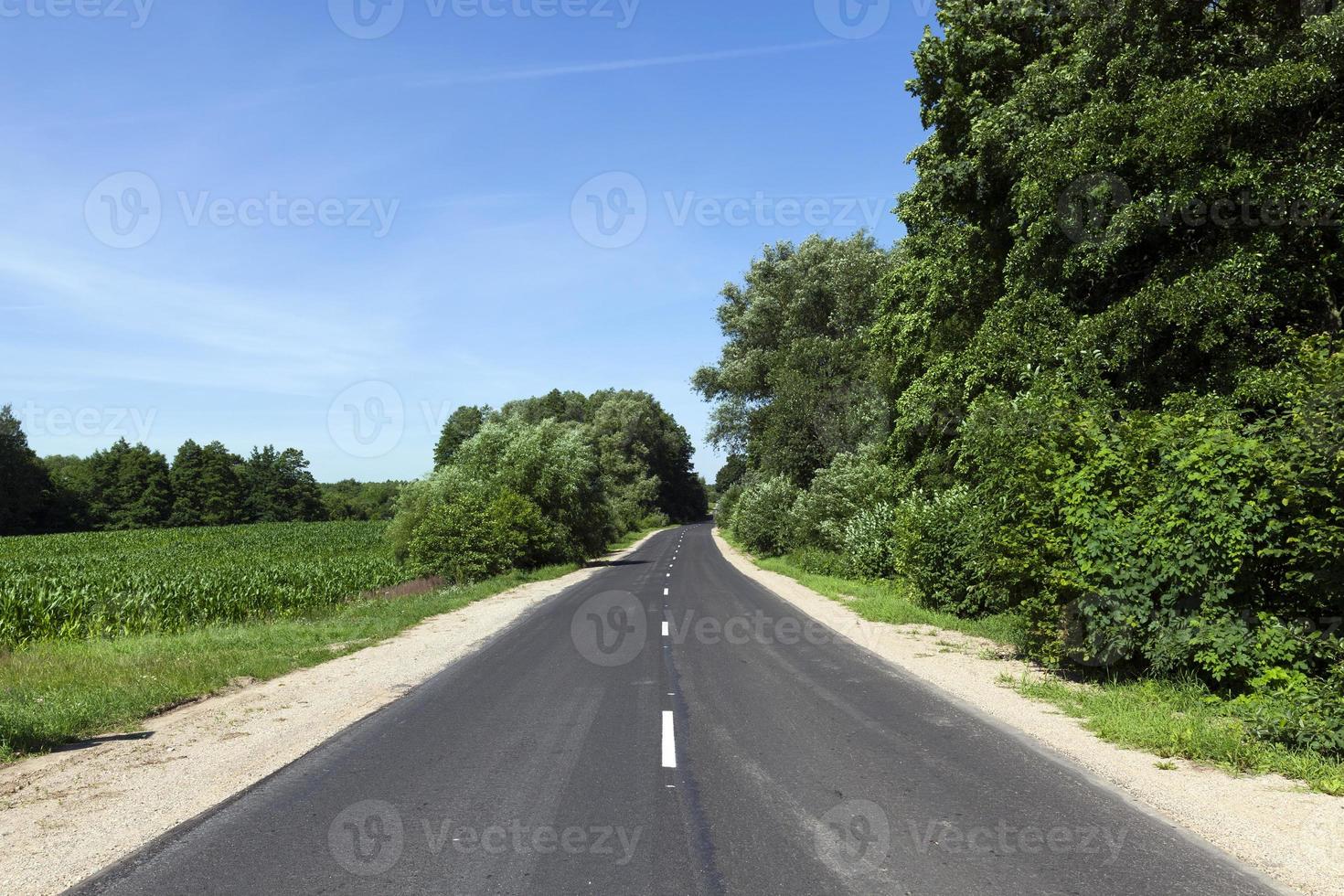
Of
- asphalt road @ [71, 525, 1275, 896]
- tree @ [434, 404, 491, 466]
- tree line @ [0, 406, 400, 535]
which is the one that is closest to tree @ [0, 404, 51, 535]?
tree line @ [0, 406, 400, 535]

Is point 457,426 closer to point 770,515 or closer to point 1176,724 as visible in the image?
point 770,515

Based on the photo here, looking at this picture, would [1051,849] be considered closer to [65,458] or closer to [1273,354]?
[1273,354]

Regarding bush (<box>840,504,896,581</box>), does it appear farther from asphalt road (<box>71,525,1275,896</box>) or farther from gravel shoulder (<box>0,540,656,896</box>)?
gravel shoulder (<box>0,540,656,896</box>)

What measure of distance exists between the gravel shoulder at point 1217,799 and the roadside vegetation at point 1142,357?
415 millimetres

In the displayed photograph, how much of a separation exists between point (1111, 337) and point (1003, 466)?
3.32 m

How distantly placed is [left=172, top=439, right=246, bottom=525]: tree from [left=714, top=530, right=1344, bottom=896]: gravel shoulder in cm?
10979

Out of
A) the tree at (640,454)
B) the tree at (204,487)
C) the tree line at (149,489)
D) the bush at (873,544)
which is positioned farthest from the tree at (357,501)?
the bush at (873,544)

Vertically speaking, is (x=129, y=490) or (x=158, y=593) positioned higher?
(x=129, y=490)

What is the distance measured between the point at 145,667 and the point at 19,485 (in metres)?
91.2

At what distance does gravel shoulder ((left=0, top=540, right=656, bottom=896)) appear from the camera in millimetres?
5543

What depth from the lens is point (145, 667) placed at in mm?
12484

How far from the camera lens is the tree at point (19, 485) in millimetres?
81250

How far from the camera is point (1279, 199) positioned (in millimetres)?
11758

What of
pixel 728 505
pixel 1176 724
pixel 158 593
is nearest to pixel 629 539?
pixel 728 505
